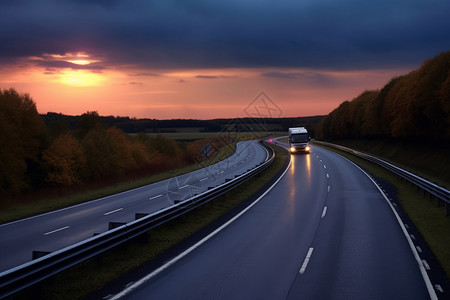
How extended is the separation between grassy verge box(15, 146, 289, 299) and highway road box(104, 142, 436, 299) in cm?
68

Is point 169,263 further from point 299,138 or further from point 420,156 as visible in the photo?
→ point 420,156

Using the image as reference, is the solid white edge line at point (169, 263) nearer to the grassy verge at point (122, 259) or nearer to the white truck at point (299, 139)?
the grassy verge at point (122, 259)

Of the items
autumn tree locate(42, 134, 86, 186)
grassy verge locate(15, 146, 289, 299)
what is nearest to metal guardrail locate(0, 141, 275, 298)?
grassy verge locate(15, 146, 289, 299)

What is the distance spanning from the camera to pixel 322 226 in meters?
13.6

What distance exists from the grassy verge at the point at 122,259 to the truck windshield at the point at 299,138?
120 feet

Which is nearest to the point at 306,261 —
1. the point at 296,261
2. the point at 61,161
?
the point at 296,261

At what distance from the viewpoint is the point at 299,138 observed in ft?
173

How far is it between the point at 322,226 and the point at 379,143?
61836 millimetres

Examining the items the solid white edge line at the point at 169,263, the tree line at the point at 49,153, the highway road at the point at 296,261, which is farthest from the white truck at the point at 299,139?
the solid white edge line at the point at 169,263

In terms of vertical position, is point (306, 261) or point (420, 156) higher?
point (420, 156)

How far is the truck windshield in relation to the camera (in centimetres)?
5233

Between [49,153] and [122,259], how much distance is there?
160 feet

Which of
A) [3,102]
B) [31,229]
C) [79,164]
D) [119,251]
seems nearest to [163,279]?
[119,251]

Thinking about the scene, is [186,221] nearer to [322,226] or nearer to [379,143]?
[322,226]
